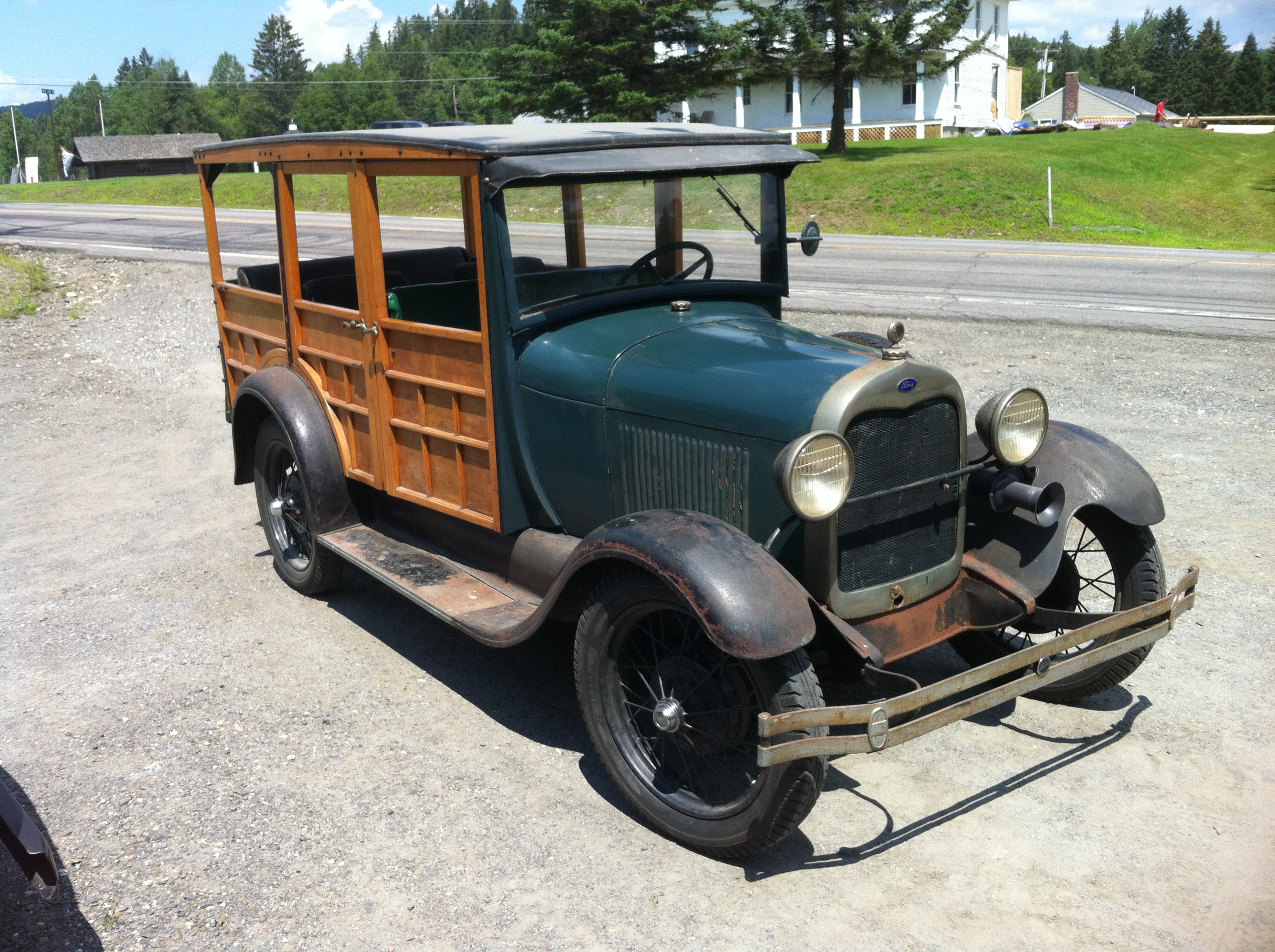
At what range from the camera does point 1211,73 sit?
7950 centimetres

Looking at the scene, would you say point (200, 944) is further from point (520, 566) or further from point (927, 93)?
point (927, 93)

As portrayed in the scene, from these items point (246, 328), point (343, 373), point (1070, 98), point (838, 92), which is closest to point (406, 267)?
point (343, 373)

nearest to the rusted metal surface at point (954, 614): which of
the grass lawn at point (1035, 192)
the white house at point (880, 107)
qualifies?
the grass lawn at point (1035, 192)

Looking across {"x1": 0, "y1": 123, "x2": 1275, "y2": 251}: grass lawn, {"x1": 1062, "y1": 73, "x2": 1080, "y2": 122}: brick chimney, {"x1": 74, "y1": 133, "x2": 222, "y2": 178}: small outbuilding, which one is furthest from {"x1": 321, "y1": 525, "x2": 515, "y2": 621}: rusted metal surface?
{"x1": 74, "y1": 133, "x2": 222, "y2": 178}: small outbuilding

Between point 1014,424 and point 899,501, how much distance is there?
0.55 metres

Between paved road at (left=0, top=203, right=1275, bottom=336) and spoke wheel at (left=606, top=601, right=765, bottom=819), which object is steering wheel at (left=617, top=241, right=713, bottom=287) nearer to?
paved road at (left=0, top=203, right=1275, bottom=336)

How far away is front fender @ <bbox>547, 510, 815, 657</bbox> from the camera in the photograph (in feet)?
10.1

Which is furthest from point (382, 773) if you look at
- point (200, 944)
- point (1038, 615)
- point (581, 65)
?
point (581, 65)

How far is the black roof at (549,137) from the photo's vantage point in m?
4.12

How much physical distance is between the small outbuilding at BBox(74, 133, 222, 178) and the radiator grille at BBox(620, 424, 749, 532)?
63413mm

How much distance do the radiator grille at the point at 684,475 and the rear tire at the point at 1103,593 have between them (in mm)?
1221

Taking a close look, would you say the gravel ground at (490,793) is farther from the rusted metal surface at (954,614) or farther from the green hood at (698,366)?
the green hood at (698,366)

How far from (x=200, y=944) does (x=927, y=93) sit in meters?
44.6

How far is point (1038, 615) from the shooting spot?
400 cm
